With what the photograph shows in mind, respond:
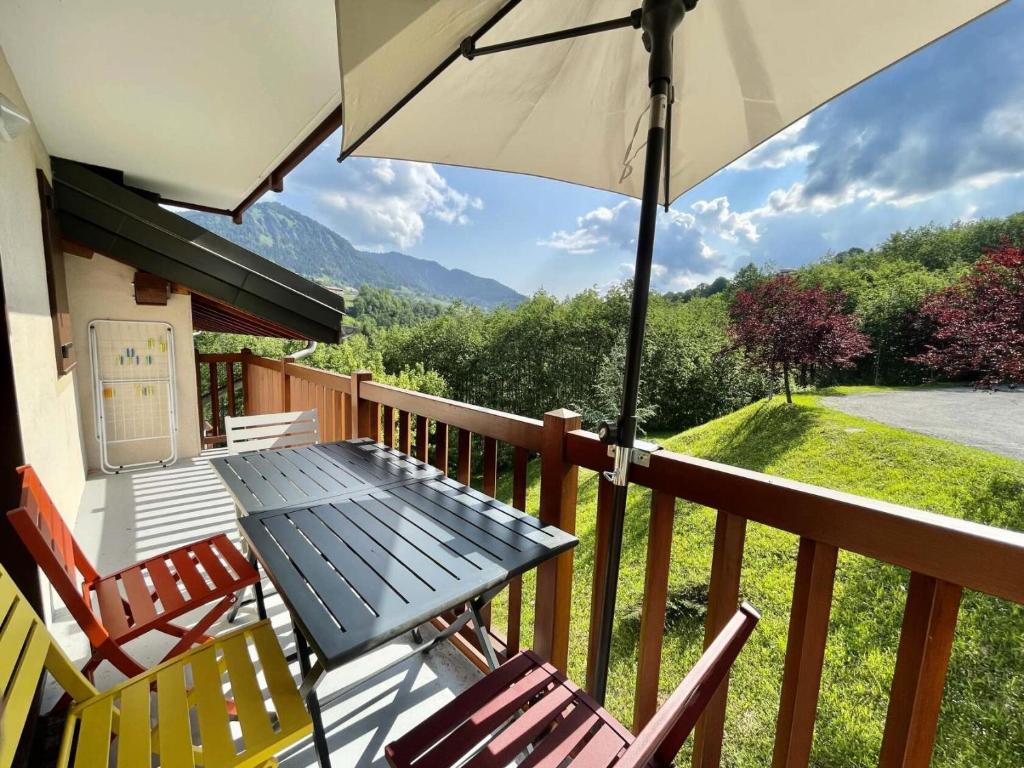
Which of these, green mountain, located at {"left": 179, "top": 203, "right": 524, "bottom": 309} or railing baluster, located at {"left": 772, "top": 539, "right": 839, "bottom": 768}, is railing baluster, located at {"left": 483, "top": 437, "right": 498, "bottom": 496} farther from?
green mountain, located at {"left": 179, "top": 203, "right": 524, "bottom": 309}

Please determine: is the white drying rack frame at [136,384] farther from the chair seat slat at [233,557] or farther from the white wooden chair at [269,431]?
the chair seat slat at [233,557]

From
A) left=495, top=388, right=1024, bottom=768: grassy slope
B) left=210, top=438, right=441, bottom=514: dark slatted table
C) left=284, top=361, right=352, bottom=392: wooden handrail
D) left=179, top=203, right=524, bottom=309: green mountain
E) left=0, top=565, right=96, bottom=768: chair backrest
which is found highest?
left=179, top=203, right=524, bottom=309: green mountain

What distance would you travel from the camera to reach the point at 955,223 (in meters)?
18.3

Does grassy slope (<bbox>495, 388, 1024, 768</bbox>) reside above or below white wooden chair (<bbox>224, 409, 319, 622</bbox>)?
below

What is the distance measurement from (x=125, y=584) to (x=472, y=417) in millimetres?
1473

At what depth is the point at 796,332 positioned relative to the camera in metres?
9.60

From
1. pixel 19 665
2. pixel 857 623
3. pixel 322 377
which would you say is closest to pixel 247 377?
pixel 322 377

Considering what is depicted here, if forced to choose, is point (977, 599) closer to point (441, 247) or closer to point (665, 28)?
point (665, 28)

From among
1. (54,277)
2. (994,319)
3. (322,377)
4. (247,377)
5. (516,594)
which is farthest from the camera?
(994,319)

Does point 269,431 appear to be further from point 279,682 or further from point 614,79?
point 614,79

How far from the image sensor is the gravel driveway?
7.52 meters

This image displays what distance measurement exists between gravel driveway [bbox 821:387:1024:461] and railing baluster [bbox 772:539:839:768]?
909cm

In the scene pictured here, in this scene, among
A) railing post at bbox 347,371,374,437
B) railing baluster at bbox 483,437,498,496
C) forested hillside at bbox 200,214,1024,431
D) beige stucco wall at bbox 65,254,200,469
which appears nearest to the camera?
railing baluster at bbox 483,437,498,496

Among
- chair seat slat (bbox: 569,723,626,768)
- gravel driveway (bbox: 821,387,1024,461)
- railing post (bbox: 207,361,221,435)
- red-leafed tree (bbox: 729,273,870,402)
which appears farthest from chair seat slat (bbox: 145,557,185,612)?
red-leafed tree (bbox: 729,273,870,402)
